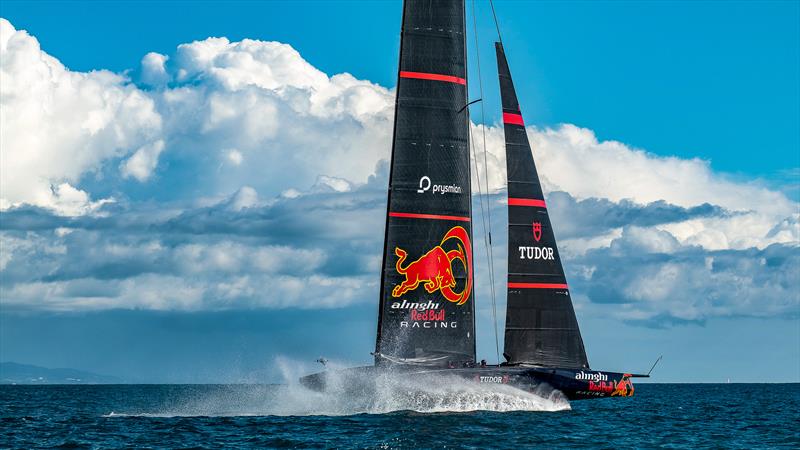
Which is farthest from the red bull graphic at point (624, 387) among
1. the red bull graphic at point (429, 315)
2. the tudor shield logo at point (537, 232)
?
the red bull graphic at point (429, 315)

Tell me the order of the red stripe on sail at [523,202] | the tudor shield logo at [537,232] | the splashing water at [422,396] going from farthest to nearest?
the red stripe on sail at [523,202], the tudor shield logo at [537,232], the splashing water at [422,396]

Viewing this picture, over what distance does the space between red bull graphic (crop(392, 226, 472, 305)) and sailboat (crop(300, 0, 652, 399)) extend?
4cm

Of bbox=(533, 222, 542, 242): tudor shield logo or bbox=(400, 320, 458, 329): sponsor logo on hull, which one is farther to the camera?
bbox=(533, 222, 542, 242): tudor shield logo

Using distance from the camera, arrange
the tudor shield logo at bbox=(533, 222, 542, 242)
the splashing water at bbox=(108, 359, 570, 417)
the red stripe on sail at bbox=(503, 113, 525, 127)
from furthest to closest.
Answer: the red stripe on sail at bbox=(503, 113, 525, 127) < the tudor shield logo at bbox=(533, 222, 542, 242) < the splashing water at bbox=(108, 359, 570, 417)

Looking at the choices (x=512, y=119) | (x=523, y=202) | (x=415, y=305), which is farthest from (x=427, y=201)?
(x=512, y=119)

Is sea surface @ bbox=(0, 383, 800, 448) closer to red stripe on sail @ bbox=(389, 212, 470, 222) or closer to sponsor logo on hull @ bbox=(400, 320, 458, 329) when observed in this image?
sponsor logo on hull @ bbox=(400, 320, 458, 329)

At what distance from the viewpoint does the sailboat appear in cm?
3994

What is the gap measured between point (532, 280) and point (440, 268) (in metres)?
4.02

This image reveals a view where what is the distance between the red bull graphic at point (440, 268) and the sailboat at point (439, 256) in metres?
0.04

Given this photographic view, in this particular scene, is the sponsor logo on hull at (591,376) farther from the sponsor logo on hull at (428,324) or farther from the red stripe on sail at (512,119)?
the red stripe on sail at (512,119)

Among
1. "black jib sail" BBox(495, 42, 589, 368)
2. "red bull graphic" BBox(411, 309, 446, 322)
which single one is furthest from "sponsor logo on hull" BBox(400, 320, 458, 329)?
"black jib sail" BBox(495, 42, 589, 368)

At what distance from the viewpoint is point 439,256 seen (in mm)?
40469

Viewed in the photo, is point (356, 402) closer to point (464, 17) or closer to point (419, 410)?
point (419, 410)

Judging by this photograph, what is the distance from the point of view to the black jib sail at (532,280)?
41.6 metres
